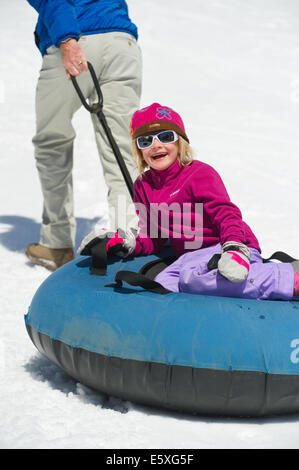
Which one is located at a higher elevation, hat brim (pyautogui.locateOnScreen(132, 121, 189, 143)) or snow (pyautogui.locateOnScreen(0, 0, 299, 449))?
hat brim (pyautogui.locateOnScreen(132, 121, 189, 143))

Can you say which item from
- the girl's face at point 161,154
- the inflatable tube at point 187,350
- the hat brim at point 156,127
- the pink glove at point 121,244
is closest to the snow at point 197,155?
the inflatable tube at point 187,350

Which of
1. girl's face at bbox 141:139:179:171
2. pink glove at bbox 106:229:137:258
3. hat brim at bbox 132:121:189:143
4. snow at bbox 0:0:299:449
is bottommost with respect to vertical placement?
snow at bbox 0:0:299:449

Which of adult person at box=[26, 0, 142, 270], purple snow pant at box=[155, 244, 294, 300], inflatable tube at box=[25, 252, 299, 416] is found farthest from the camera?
adult person at box=[26, 0, 142, 270]

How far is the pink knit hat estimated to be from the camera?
2.46m

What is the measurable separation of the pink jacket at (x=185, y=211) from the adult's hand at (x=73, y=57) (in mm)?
773

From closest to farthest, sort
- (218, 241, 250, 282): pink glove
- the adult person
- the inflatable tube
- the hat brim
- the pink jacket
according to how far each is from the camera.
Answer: the inflatable tube, (218, 241, 250, 282): pink glove, the pink jacket, the hat brim, the adult person

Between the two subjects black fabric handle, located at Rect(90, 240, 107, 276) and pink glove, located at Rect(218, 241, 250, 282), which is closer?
pink glove, located at Rect(218, 241, 250, 282)

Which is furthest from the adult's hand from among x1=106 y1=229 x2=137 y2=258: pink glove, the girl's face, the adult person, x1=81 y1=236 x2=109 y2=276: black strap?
x1=81 y1=236 x2=109 y2=276: black strap

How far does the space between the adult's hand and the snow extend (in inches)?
53.2

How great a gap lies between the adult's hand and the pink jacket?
2.53 ft

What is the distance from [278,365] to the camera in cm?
179

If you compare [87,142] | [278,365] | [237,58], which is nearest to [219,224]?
[278,365]

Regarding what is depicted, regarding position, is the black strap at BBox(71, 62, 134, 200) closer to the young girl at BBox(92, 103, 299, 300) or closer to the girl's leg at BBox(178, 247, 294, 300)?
the young girl at BBox(92, 103, 299, 300)
